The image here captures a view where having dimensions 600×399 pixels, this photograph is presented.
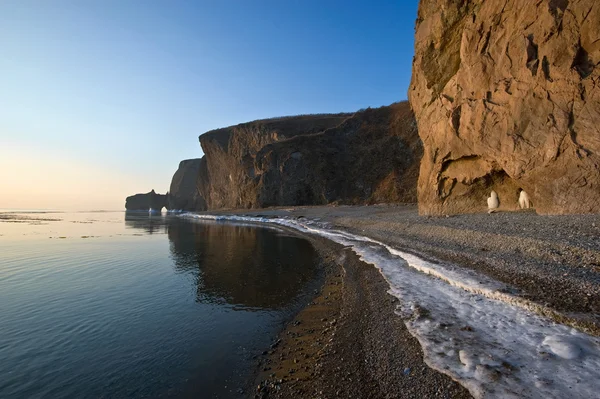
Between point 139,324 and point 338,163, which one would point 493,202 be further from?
point 338,163

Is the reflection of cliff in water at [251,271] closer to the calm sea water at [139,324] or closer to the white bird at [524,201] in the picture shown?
the calm sea water at [139,324]

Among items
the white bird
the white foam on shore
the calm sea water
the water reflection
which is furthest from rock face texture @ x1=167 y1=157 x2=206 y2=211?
the white foam on shore

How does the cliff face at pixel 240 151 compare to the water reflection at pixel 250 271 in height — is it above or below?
above

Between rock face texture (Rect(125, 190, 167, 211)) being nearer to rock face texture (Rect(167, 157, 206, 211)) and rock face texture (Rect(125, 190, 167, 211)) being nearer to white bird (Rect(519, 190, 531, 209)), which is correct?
rock face texture (Rect(167, 157, 206, 211))

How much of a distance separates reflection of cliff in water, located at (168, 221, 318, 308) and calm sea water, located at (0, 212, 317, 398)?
0.17ft

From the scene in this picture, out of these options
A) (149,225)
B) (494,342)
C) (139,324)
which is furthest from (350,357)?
(149,225)

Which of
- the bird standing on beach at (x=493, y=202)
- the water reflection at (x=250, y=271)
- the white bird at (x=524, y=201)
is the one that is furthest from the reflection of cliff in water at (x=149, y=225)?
Answer: the white bird at (x=524, y=201)

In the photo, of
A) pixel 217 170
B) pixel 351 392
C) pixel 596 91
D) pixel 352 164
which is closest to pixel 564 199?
pixel 596 91

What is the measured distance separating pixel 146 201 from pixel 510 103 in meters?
182

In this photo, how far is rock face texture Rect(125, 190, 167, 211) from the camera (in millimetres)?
163125

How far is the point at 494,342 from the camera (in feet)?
15.1

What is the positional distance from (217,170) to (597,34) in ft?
315

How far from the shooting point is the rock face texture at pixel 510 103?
11453 millimetres

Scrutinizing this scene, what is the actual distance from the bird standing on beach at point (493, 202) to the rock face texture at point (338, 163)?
25635 millimetres
